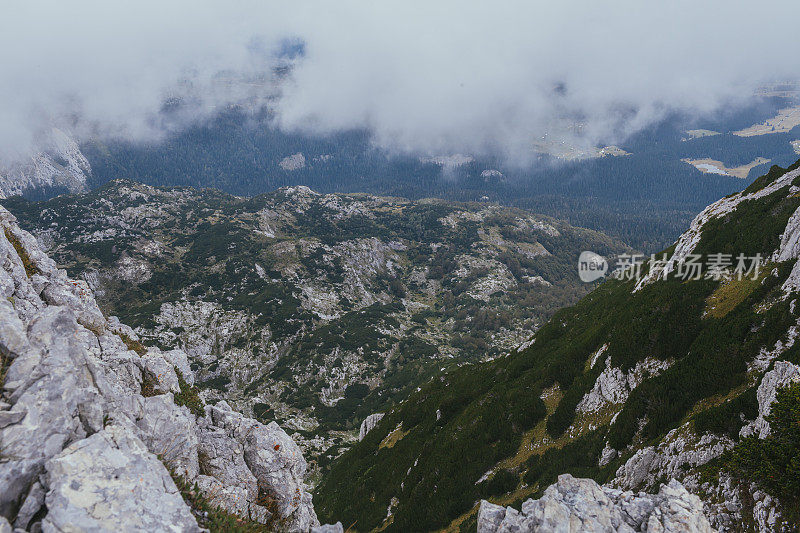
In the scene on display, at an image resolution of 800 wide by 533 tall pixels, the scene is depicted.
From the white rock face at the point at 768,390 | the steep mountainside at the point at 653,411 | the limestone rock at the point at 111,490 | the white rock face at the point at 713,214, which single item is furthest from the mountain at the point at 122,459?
the white rock face at the point at 713,214

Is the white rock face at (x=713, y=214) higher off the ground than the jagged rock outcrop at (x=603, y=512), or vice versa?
the white rock face at (x=713, y=214)

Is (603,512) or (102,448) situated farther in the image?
(603,512)

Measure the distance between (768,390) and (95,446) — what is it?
23.4m

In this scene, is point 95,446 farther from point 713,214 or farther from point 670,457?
point 713,214

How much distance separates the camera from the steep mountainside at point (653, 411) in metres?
13.0

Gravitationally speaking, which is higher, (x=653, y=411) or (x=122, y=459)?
(x=122, y=459)

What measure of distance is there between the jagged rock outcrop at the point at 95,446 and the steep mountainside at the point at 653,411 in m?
11.9

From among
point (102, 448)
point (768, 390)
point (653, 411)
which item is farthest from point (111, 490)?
point (653, 411)

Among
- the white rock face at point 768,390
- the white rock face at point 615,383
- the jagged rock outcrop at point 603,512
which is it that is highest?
the white rock face at point 768,390

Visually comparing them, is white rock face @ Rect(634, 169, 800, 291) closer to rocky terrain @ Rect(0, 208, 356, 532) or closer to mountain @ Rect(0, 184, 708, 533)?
mountain @ Rect(0, 184, 708, 533)

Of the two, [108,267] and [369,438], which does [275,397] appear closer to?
[369,438]

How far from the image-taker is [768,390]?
44.7ft

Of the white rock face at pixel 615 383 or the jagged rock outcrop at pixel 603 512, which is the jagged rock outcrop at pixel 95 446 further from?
the white rock face at pixel 615 383

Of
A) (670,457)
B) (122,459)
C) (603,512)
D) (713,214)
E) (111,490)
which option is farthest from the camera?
(713,214)
